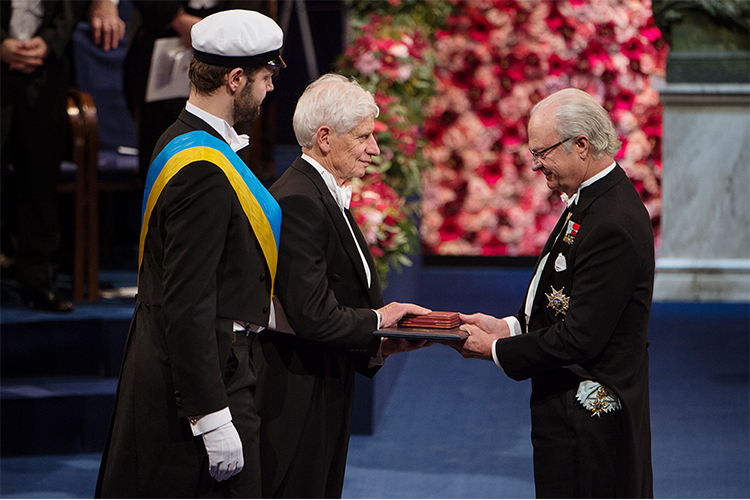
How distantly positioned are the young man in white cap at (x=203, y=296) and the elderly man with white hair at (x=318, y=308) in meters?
0.11

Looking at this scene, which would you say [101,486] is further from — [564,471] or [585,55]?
[585,55]

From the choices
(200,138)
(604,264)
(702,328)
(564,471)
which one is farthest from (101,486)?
(702,328)

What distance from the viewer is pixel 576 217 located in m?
1.98

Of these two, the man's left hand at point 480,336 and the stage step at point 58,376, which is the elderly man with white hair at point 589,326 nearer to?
the man's left hand at point 480,336

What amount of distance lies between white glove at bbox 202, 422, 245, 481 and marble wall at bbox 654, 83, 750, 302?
180 inches

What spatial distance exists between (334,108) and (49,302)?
7.42ft

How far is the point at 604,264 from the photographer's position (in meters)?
1.88

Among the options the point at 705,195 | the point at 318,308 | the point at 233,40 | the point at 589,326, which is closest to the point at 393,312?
the point at 318,308

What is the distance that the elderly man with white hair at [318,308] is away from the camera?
1965 mm

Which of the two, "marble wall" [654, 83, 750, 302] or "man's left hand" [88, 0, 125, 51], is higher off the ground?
"man's left hand" [88, 0, 125, 51]

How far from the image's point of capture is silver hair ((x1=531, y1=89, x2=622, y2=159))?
1963 millimetres

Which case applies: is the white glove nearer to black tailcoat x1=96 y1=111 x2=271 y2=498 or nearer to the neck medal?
black tailcoat x1=96 y1=111 x2=271 y2=498

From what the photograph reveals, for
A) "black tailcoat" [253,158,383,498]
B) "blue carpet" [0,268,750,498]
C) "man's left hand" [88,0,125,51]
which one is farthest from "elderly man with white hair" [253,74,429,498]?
"man's left hand" [88,0,125,51]

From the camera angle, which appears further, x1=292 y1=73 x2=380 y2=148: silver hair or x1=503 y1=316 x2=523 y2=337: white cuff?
x1=503 y1=316 x2=523 y2=337: white cuff
